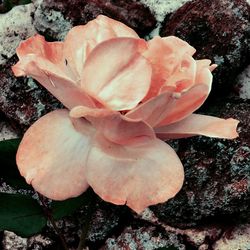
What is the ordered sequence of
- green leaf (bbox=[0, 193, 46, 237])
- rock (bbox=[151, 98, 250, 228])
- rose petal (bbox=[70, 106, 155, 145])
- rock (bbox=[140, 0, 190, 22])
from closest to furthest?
1. rose petal (bbox=[70, 106, 155, 145])
2. green leaf (bbox=[0, 193, 46, 237])
3. rock (bbox=[151, 98, 250, 228])
4. rock (bbox=[140, 0, 190, 22])

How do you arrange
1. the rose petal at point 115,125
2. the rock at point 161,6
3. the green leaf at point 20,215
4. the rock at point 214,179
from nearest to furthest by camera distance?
the rose petal at point 115,125, the green leaf at point 20,215, the rock at point 214,179, the rock at point 161,6

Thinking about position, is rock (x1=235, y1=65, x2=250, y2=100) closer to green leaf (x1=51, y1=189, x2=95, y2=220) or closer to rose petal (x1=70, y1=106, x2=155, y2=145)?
green leaf (x1=51, y1=189, x2=95, y2=220)

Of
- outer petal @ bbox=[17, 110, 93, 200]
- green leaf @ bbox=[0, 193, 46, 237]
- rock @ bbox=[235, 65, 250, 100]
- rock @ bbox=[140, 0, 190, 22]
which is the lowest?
green leaf @ bbox=[0, 193, 46, 237]

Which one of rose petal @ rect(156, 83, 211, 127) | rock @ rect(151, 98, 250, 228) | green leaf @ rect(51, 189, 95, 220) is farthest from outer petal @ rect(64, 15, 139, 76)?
rock @ rect(151, 98, 250, 228)

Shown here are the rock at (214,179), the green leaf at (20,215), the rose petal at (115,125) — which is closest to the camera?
the rose petal at (115,125)

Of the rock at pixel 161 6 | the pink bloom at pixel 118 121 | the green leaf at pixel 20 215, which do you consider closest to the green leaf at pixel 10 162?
the green leaf at pixel 20 215

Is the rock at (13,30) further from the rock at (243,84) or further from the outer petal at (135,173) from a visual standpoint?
the outer petal at (135,173)

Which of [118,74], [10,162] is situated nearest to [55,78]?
[118,74]
